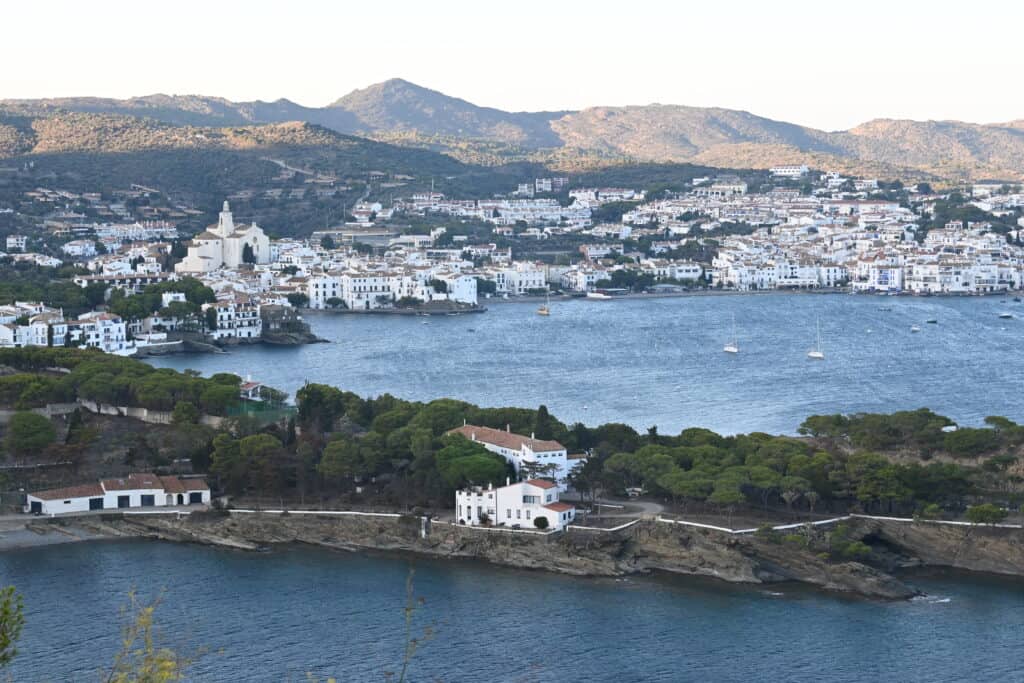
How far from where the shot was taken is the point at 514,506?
14008 mm

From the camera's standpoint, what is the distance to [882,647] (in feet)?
36.3

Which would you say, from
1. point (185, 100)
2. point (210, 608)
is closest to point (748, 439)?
point (210, 608)

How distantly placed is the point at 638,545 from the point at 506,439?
8.15 ft

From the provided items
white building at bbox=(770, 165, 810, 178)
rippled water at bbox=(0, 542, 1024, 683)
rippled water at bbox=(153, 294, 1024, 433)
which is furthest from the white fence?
white building at bbox=(770, 165, 810, 178)

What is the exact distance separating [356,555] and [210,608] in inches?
78.0

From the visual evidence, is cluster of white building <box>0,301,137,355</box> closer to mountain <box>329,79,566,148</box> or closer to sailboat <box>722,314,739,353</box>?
sailboat <box>722,314,739,353</box>

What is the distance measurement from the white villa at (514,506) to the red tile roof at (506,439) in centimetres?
80

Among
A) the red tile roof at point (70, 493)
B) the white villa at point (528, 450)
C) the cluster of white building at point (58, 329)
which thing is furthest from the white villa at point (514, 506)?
the cluster of white building at point (58, 329)

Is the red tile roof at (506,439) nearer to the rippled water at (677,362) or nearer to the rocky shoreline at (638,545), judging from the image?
the rocky shoreline at (638,545)

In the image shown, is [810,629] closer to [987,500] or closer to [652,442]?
[987,500]

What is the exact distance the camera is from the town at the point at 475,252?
30891 mm

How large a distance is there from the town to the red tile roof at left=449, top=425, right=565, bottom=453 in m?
12.1

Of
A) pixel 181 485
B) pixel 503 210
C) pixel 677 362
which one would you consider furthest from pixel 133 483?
pixel 503 210

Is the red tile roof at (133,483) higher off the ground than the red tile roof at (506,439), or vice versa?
the red tile roof at (506,439)
